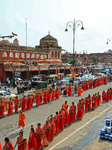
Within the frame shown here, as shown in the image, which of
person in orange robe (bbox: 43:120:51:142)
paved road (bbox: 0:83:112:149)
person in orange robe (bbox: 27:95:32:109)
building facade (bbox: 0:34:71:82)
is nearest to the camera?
person in orange robe (bbox: 43:120:51:142)

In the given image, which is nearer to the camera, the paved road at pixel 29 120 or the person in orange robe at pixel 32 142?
the person in orange robe at pixel 32 142

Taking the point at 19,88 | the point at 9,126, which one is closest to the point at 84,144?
the point at 9,126

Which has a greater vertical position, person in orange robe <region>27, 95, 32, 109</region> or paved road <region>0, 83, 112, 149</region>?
person in orange robe <region>27, 95, 32, 109</region>

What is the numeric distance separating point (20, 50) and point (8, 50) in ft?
11.2

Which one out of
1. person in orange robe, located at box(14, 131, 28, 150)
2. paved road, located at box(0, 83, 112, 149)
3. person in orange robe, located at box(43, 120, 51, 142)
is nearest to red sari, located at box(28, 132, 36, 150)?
person in orange robe, located at box(14, 131, 28, 150)

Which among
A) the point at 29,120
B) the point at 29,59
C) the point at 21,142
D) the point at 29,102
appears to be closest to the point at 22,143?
the point at 21,142

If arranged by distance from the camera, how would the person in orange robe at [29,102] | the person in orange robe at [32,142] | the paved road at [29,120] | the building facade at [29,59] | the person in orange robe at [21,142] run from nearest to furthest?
1. the person in orange robe at [21,142]
2. the person in orange robe at [32,142]
3. the paved road at [29,120]
4. the person in orange robe at [29,102]
5. the building facade at [29,59]

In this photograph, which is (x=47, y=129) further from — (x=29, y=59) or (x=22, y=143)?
(x=29, y=59)

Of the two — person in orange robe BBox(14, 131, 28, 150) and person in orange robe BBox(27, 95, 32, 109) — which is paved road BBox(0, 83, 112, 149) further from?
person in orange robe BBox(14, 131, 28, 150)

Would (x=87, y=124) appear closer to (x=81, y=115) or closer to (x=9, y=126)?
(x=81, y=115)

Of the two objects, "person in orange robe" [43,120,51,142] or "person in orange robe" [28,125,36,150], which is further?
"person in orange robe" [43,120,51,142]

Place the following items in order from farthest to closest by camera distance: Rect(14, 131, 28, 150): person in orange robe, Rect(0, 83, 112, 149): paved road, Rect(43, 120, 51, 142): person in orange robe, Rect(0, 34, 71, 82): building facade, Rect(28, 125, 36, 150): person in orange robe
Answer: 1. Rect(0, 34, 71, 82): building facade
2. Rect(0, 83, 112, 149): paved road
3. Rect(43, 120, 51, 142): person in orange robe
4. Rect(28, 125, 36, 150): person in orange robe
5. Rect(14, 131, 28, 150): person in orange robe

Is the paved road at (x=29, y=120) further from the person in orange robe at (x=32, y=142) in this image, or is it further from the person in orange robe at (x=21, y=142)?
the person in orange robe at (x=21, y=142)

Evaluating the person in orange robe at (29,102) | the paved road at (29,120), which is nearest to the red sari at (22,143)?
the paved road at (29,120)
